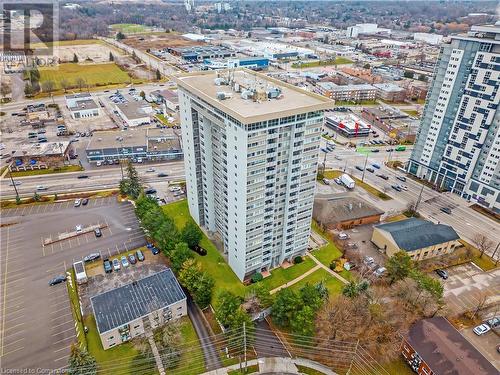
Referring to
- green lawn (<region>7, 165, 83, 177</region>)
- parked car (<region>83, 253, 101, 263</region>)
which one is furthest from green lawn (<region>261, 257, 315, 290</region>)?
green lawn (<region>7, 165, 83, 177</region>)

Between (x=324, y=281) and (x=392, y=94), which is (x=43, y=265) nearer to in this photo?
(x=324, y=281)

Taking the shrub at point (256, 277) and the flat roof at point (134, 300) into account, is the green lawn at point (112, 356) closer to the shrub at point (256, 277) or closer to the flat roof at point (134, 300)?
the flat roof at point (134, 300)

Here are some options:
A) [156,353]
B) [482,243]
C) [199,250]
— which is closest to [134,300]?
[156,353]

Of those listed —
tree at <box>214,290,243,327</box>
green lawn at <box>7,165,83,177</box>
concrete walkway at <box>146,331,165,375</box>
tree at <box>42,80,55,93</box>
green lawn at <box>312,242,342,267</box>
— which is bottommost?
concrete walkway at <box>146,331,165,375</box>

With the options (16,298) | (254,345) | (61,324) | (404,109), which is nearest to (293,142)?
(254,345)

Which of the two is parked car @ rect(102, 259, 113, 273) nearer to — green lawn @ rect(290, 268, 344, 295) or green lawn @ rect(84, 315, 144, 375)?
green lawn @ rect(84, 315, 144, 375)

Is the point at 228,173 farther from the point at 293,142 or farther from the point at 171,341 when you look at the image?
the point at 171,341
